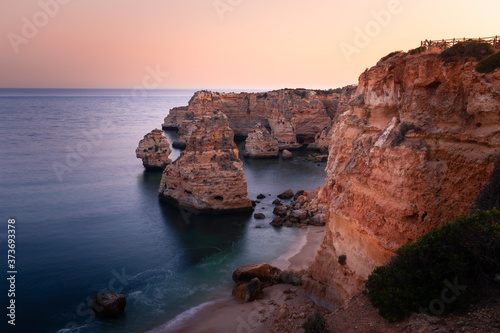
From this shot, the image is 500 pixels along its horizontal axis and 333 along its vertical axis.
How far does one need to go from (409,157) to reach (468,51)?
4117 mm

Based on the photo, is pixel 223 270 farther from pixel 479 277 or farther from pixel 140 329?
pixel 479 277

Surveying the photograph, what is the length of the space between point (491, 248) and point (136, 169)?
1944 inches

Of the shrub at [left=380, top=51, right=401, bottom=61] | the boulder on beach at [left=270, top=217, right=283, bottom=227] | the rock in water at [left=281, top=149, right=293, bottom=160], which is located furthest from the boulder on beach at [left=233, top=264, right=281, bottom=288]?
the rock in water at [left=281, top=149, right=293, bottom=160]

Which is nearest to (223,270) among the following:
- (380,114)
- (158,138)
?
(380,114)

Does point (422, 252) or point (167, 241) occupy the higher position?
point (422, 252)

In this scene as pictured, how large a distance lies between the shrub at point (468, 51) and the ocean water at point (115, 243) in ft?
55.1

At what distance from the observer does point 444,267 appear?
8.48 m

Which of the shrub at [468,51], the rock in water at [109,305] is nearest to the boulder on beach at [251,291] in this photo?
the rock in water at [109,305]

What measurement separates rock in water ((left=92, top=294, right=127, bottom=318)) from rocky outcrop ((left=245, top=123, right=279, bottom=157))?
44.3m

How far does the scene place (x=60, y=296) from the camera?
20.2 meters

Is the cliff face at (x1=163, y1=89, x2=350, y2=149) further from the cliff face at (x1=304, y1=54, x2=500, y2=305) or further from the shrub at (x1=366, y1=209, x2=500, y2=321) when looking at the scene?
the shrub at (x1=366, y1=209, x2=500, y2=321)

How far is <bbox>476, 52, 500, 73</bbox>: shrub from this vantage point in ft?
34.9

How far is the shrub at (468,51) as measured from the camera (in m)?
11.5

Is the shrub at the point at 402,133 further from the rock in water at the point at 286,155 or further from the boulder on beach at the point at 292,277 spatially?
the rock in water at the point at 286,155
